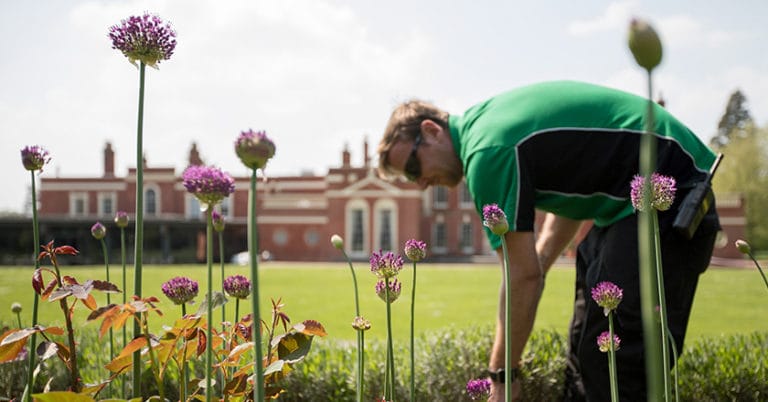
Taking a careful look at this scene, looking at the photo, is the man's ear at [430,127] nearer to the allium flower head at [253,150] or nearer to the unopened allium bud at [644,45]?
the allium flower head at [253,150]

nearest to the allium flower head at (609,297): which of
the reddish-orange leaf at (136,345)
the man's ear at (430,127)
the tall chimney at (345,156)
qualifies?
the reddish-orange leaf at (136,345)

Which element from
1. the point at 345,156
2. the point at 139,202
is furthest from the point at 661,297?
the point at 345,156

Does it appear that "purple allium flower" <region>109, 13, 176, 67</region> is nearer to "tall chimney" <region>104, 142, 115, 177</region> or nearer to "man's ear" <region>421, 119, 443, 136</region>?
"man's ear" <region>421, 119, 443, 136</region>

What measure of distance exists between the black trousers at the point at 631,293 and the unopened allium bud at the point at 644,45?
4.80 feet

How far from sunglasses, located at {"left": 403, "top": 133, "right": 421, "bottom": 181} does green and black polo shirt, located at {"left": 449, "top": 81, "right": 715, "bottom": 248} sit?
31 centimetres

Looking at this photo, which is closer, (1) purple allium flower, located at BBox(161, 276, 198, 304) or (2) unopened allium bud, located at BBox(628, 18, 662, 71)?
(2) unopened allium bud, located at BBox(628, 18, 662, 71)


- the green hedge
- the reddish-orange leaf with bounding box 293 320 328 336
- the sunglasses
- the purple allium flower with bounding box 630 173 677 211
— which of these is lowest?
the green hedge

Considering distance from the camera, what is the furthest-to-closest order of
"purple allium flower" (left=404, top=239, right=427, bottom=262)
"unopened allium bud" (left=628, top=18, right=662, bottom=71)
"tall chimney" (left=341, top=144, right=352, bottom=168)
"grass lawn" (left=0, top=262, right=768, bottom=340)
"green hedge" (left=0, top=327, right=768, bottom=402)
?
"tall chimney" (left=341, top=144, right=352, bottom=168)
"grass lawn" (left=0, top=262, right=768, bottom=340)
"green hedge" (left=0, top=327, right=768, bottom=402)
"purple allium flower" (left=404, top=239, right=427, bottom=262)
"unopened allium bud" (left=628, top=18, right=662, bottom=71)

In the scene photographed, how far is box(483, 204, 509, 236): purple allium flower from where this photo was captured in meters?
0.89

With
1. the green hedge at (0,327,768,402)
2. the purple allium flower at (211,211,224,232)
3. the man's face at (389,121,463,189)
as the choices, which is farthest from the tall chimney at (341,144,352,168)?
the purple allium flower at (211,211,224,232)

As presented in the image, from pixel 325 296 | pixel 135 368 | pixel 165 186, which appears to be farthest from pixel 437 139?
pixel 165 186

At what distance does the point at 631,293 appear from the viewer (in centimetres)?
175

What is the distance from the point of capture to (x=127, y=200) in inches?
1400

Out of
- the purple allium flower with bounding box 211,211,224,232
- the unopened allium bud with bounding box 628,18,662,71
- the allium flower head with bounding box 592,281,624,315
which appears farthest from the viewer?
the purple allium flower with bounding box 211,211,224,232
